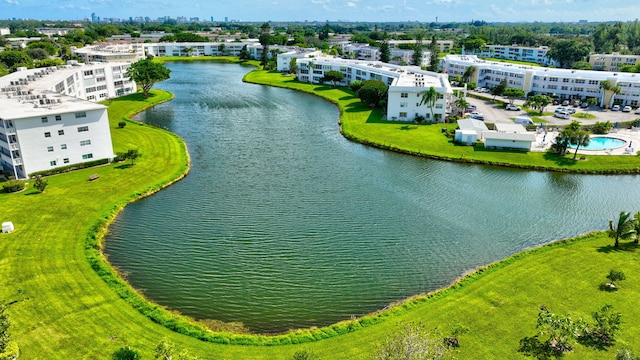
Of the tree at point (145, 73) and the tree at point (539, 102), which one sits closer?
the tree at point (539, 102)

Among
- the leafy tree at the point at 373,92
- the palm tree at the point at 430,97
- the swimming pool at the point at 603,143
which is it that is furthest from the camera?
the leafy tree at the point at 373,92

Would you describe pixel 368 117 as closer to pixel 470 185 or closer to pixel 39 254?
pixel 470 185

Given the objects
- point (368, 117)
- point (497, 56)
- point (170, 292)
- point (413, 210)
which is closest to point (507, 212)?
point (413, 210)

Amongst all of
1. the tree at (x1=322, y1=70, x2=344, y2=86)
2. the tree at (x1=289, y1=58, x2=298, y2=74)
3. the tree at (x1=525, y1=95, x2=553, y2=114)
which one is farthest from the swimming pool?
the tree at (x1=289, y1=58, x2=298, y2=74)

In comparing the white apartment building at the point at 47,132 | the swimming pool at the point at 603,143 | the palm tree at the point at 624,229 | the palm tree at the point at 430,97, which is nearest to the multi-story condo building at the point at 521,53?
the swimming pool at the point at 603,143

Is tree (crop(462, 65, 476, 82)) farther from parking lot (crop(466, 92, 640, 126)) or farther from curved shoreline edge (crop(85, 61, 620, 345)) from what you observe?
curved shoreline edge (crop(85, 61, 620, 345))

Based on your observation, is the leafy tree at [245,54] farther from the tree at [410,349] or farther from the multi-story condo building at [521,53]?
the tree at [410,349]
